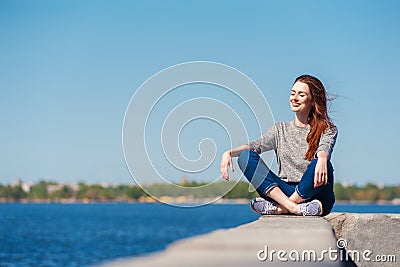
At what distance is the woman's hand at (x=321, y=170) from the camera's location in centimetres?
568

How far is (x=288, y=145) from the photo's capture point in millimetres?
6172

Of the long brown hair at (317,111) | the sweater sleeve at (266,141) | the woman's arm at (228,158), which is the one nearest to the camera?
the woman's arm at (228,158)

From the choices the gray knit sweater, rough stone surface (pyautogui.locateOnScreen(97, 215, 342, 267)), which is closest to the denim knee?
the gray knit sweater

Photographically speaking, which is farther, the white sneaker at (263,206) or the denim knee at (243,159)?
the white sneaker at (263,206)

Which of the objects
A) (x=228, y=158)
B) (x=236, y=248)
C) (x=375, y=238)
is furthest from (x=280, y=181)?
(x=236, y=248)

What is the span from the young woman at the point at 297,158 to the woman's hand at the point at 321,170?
0.05ft

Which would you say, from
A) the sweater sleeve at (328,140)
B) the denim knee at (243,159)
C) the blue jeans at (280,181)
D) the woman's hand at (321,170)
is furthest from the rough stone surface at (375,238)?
the denim knee at (243,159)

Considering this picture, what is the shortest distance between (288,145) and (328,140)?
13.3 inches

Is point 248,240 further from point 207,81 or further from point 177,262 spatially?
point 207,81

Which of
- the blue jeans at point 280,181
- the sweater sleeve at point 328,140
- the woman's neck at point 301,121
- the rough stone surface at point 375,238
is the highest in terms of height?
the woman's neck at point 301,121

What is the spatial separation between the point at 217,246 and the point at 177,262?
47 centimetres

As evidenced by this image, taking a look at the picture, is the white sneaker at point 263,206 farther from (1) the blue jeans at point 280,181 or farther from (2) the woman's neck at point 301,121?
(2) the woman's neck at point 301,121

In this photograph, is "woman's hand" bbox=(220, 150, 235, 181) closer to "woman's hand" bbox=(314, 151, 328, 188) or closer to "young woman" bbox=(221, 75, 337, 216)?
"young woman" bbox=(221, 75, 337, 216)

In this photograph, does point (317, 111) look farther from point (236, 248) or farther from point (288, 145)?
point (236, 248)
